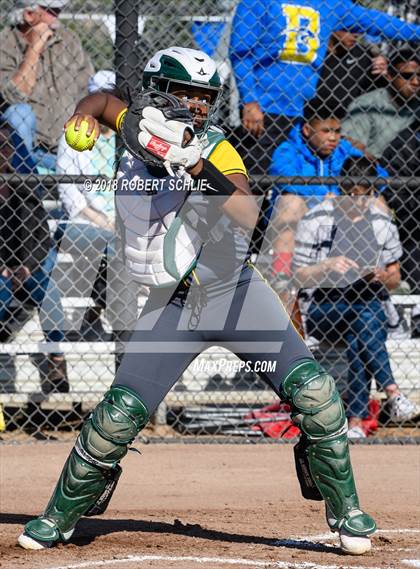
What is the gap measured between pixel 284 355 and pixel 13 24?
3.95 meters

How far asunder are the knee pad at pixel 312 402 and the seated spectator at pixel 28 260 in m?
2.93

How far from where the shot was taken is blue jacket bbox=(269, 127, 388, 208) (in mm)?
6277

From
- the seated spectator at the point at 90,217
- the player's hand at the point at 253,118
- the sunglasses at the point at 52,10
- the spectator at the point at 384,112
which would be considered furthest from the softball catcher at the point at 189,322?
the spectator at the point at 384,112

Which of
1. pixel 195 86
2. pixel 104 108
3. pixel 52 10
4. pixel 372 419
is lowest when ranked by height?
pixel 372 419

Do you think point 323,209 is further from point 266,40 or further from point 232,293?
point 232,293

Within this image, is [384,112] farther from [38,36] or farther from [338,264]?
[38,36]

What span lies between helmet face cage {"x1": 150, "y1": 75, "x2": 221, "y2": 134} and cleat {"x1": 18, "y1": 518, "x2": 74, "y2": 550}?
1.48 meters

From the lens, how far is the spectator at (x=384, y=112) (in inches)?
269

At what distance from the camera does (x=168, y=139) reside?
10.0 feet

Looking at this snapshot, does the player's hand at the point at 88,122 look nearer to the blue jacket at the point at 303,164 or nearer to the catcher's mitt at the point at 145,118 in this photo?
the catcher's mitt at the point at 145,118

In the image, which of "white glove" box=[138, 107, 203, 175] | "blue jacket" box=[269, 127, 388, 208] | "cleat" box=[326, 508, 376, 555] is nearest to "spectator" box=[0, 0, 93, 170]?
"blue jacket" box=[269, 127, 388, 208]

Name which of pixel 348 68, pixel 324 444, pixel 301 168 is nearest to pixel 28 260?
pixel 301 168

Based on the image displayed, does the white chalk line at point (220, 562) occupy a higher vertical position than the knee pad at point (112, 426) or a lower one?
lower

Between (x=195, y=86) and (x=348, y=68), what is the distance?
374 centimetres
